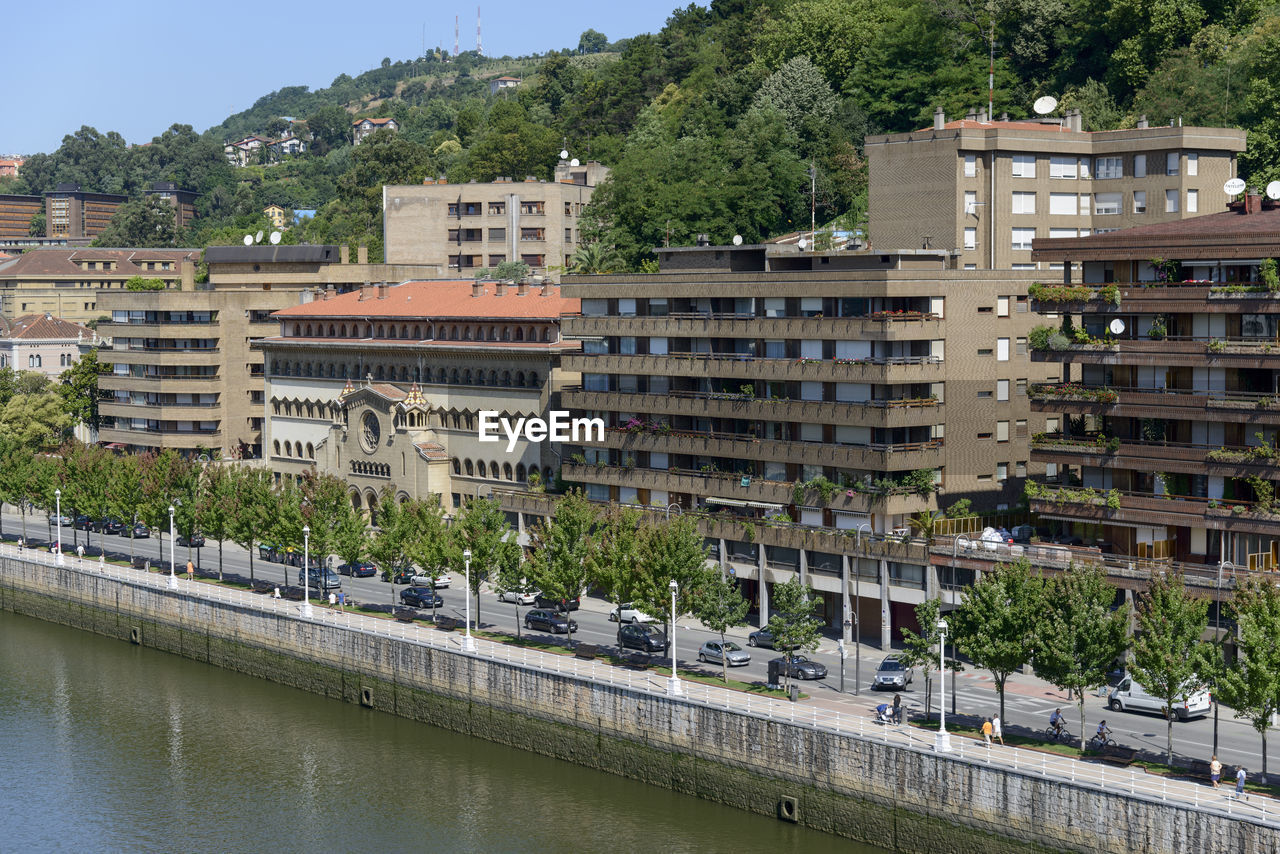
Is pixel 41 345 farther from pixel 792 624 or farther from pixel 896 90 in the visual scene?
pixel 792 624

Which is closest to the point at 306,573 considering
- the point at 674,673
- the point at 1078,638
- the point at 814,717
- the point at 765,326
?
the point at 674,673

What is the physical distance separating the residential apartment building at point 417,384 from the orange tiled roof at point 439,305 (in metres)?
0.16

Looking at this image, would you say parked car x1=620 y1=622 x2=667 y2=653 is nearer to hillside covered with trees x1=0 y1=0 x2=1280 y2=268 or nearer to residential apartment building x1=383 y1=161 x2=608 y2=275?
Result: hillside covered with trees x1=0 y1=0 x2=1280 y2=268

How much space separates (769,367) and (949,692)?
25606 mm

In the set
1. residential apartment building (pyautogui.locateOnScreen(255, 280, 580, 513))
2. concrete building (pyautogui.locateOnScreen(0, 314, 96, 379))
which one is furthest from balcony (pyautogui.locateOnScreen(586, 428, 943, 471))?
concrete building (pyautogui.locateOnScreen(0, 314, 96, 379))

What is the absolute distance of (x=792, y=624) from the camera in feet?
255

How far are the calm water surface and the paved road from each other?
28.8ft

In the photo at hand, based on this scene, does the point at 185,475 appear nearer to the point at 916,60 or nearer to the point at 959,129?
the point at 959,129

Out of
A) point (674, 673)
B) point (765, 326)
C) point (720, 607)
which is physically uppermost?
point (765, 326)

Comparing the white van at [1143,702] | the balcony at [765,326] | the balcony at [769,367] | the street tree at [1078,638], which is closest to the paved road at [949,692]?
the white van at [1143,702]

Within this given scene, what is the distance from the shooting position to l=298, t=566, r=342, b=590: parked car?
4077 inches

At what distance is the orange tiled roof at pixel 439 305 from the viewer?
117875 mm

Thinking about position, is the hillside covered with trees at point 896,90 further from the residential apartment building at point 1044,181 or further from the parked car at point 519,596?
the parked car at point 519,596

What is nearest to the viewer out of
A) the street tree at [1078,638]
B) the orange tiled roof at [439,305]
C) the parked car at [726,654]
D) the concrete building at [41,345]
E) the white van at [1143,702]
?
the street tree at [1078,638]
